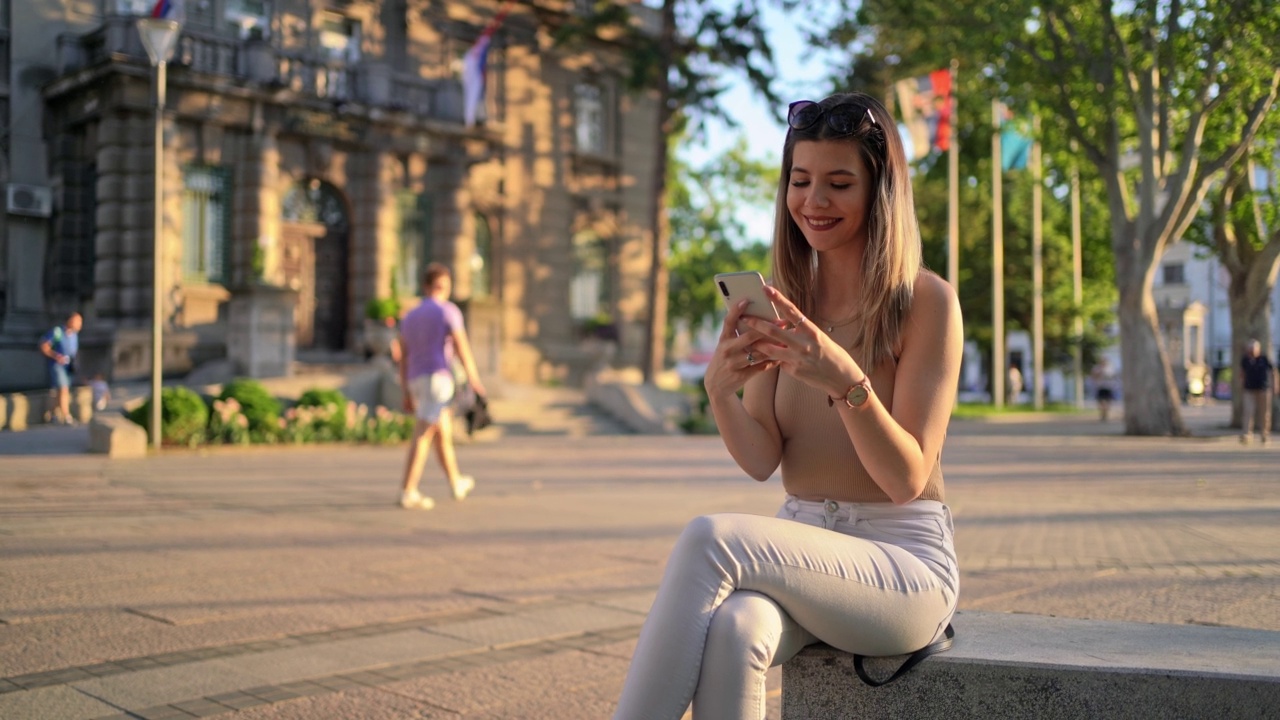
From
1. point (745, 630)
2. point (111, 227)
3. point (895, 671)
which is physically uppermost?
point (111, 227)

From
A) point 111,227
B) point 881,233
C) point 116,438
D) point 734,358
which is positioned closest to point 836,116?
point 881,233

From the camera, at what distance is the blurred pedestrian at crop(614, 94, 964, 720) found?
2.74 metres

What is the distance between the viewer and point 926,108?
95.6ft

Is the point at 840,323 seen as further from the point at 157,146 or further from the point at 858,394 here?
the point at 157,146

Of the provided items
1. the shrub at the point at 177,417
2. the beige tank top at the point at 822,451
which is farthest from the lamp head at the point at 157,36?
the beige tank top at the point at 822,451

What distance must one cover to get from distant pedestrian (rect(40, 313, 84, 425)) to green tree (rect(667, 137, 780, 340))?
114ft

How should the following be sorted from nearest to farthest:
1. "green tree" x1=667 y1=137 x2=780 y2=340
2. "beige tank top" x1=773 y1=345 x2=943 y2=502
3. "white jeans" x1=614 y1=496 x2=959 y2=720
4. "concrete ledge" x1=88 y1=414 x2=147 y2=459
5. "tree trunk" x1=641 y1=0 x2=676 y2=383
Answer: "white jeans" x1=614 y1=496 x2=959 y2=720
"beige tank top" x1=773 y1=345 x2=943 y2=502
"concrete ledge" x1=88 y1=414 x2=147 y2=459
"tree trunk" x1=641 y1=0 x2=676 y2=383
"green tree" x1=667 y1=137 x2=780 y2=340

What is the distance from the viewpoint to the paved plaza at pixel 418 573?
15.0 feet

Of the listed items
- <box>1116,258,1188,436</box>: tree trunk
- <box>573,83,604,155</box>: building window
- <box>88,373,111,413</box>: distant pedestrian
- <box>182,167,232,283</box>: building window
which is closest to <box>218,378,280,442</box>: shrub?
<box>88,373,111,413</box>: distant pedestrian

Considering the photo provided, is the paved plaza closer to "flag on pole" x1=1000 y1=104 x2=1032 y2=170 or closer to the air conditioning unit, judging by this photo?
→ the air conditioning unit

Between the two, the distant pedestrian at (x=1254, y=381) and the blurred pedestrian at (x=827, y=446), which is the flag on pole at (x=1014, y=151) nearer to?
the distant pedestrian at (x=1254, y=381)

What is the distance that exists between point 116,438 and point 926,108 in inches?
792

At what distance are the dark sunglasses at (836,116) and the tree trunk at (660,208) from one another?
26.3 meters

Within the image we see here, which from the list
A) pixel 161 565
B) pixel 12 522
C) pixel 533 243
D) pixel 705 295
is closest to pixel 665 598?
pixel 161 565
